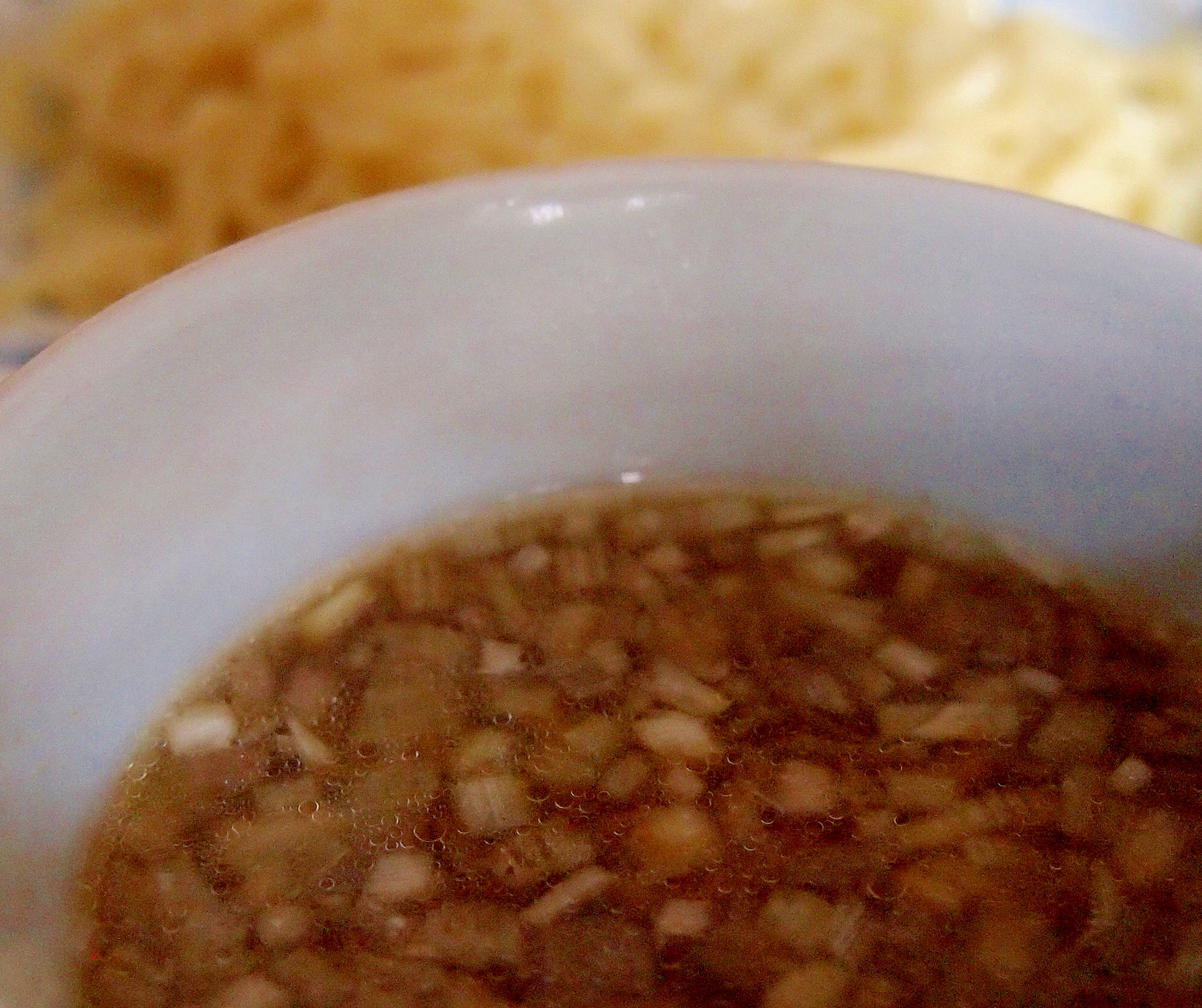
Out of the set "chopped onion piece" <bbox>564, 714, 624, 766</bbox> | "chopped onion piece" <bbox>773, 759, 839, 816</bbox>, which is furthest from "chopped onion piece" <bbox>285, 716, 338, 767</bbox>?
"chopped onion piece" <bbox>773, 759, 839, 816</bbox>

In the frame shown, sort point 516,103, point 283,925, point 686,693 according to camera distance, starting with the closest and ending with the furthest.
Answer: point 283,925 → point 686,693 → point 516,103

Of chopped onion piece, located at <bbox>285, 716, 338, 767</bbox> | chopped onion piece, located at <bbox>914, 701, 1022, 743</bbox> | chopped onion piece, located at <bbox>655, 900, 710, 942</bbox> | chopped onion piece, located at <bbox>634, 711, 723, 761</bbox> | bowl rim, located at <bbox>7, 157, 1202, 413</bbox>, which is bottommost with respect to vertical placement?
chopped onion piece, located at <bbox>285, 716, 338, 767</bbox>

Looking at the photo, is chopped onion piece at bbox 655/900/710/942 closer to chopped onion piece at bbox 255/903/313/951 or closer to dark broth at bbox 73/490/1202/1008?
dark broth at bbox 73/490/1202/1008

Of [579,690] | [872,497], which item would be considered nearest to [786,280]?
[872,497]

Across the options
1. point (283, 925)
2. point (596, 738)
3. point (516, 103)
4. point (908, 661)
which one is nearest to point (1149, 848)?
point (908, 661)

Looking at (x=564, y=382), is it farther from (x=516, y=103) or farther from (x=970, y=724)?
(x=516, y=103)

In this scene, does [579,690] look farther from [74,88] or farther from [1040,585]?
[74,88]

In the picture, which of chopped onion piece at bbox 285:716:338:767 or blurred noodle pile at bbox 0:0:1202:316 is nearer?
chopped onion piece at bbox 285:716:338:767
